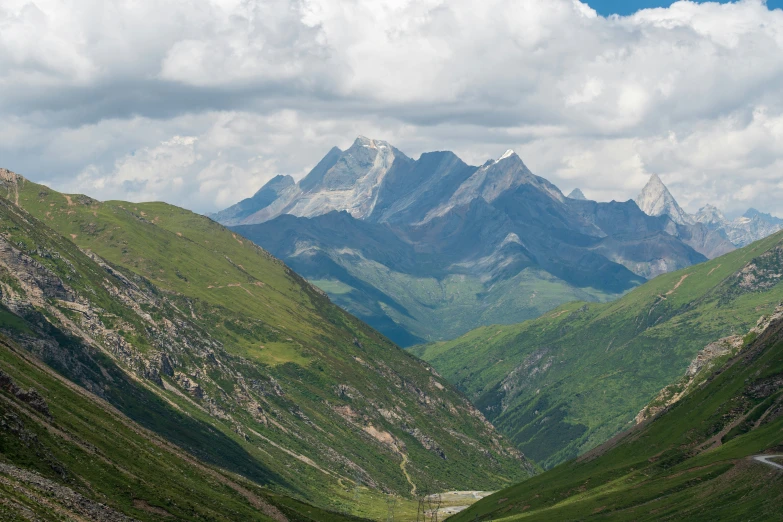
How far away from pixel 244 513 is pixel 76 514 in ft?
272

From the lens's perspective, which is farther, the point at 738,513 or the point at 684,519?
the point at 684,519

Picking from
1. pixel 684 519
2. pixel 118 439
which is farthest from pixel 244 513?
pixel 684 519

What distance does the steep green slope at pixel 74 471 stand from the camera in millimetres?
117625

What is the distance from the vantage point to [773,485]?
187750mm

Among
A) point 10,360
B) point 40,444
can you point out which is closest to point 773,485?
point 40,444

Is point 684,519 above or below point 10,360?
above

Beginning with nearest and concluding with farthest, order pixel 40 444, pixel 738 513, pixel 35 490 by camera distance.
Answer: pixel 35 490 < pixel 40 444 < pixel 738 513

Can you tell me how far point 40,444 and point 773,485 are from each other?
152 metres

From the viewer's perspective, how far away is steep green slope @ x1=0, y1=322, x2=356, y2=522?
386 feet

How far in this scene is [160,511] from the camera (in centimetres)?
15575

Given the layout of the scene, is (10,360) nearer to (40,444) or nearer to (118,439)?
(118,439)

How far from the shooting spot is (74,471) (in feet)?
485

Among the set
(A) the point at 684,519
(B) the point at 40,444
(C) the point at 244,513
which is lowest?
(C) the point at 244,513

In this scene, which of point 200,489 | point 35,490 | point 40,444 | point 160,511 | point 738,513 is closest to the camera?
point 35,490
